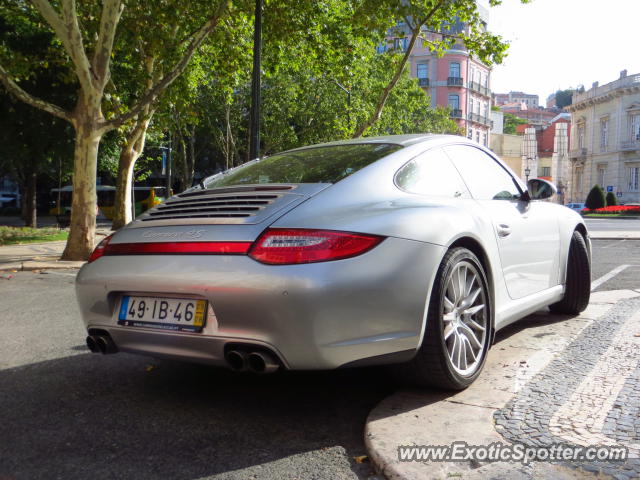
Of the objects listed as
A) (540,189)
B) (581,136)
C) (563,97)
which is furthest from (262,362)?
(563,97)

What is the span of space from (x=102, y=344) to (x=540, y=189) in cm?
324

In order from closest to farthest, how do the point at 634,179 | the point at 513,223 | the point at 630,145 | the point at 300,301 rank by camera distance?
the point at 300,301, the point at 513,223, the point at 630,145, the point at 634,179

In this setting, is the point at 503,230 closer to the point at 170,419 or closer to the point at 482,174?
the point at 482,174

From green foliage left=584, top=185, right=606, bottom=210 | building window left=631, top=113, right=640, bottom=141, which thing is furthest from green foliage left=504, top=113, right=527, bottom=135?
green foliage left=584, top=185, right=606, bottom=210

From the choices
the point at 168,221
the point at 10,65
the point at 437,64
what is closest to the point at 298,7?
the point at 10,65

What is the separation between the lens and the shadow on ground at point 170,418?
249cm

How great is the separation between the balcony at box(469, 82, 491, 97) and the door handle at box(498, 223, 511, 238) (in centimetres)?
7001

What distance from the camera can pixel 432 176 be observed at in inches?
139

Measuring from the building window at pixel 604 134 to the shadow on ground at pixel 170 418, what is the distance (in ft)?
225

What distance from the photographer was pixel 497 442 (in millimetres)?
2502

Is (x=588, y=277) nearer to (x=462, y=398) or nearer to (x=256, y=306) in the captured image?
(x=462, y=398)

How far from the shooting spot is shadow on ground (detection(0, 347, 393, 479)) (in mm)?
2486

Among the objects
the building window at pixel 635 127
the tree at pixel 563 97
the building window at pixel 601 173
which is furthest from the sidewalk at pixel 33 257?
the tree at pixel 563 97

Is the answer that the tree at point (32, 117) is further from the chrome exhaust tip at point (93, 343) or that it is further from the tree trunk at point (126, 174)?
the chrome exhaust tip at point (93, 343)
